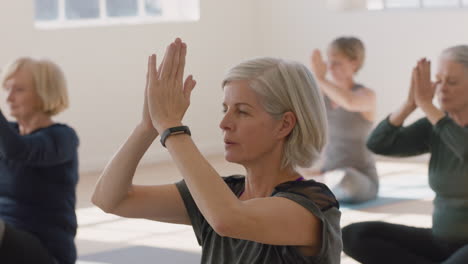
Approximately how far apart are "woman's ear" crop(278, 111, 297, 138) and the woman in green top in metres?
1.42

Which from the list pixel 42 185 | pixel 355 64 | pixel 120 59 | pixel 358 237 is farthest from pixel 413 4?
pixel 42 185

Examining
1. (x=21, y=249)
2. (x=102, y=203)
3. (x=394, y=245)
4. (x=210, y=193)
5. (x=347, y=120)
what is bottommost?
(x=394, y=245)

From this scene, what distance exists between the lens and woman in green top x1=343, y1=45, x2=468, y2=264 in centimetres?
338

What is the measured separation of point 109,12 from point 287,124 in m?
5.80

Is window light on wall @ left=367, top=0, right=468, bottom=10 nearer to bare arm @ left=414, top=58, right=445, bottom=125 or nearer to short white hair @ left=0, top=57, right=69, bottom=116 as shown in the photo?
bare arm @ left=414, top=58, right=445, bottom=125

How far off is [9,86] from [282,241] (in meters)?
2.05

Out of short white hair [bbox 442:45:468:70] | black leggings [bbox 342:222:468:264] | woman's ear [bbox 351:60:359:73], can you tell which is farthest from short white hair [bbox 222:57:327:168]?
woman's ear [bbox 351:60:359:73]

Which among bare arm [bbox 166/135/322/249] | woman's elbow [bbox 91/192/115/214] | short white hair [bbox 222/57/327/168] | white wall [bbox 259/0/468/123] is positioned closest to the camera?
bare arm [bbox 166/135/322/249]

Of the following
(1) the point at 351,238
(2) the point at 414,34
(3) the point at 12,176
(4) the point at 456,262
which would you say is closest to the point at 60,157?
(3) the point at 12,176

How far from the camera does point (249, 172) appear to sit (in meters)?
2.10

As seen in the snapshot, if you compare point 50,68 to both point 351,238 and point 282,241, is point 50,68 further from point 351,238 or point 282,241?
point 282,241

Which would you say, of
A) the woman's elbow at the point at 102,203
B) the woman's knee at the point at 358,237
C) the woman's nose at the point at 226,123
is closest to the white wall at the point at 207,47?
the woman's knee at the point at 358,237

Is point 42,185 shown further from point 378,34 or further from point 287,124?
point 378,34

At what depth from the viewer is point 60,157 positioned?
332 cm
